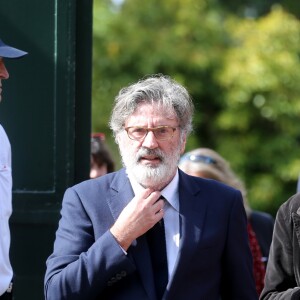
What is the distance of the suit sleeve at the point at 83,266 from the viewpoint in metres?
3.84

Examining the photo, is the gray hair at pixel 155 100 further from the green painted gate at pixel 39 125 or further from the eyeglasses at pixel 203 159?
the eyeglasses at pixel 203 159

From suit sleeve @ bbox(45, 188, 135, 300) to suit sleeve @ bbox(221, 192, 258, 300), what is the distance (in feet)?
1.48

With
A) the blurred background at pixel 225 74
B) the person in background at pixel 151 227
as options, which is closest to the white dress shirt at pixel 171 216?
the person in background at pixel 151 227

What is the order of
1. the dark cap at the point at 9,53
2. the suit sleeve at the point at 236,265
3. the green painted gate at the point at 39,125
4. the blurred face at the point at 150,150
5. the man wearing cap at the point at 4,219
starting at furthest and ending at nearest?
1. the green painted gate at the point at 39,125
2. the dark cap at the point at 9,53
3. the man wearing cap at the point at 4,219
4. the suit sleeve at the point at 236,265
5. the blurred face at the point at 150,150

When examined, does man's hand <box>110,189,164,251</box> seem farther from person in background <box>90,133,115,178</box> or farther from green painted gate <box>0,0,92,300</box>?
person in background <box>90,133,115,178</box>

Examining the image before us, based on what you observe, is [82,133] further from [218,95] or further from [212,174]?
[218,95]

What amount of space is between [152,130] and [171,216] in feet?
1.30

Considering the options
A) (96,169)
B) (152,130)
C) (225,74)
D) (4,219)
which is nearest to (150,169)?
(152,130)

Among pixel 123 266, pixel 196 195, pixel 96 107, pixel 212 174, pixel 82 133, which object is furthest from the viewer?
pixel 96 107

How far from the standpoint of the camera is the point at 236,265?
159 inches

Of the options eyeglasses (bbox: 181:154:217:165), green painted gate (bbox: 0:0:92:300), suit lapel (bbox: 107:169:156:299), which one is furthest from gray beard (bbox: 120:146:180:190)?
eyeglasses (bbox: 181:154:217:165)

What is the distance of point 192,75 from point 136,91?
35.0 ft

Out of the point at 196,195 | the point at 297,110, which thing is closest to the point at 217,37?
the point at 297,110

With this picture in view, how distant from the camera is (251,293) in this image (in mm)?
4086
